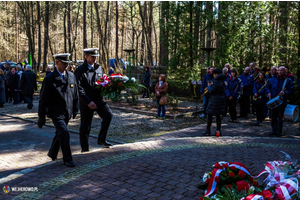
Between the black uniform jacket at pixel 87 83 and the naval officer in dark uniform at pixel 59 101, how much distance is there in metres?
0.39

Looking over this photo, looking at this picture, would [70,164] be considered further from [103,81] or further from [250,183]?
[250,183]

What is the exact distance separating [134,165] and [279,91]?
18.1 ft

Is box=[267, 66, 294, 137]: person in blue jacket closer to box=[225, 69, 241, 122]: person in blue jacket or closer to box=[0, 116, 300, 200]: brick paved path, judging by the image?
box=[0, 116, 300, 200]: brick paved path

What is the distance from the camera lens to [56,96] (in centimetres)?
584

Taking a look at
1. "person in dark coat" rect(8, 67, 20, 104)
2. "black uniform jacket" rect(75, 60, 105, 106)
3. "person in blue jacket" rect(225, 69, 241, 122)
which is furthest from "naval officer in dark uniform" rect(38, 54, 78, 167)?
"person in dark coat" rect(8, 67, 20, 104)

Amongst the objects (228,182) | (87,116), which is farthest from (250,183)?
(87,116)

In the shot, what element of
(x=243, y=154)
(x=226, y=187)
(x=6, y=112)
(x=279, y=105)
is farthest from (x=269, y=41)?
(x=226, y=187)

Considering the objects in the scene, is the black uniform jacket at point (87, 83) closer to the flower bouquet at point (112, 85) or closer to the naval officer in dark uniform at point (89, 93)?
the naval officer in dark uniform at point (89, 93)

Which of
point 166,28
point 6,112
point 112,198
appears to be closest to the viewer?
point 112,198

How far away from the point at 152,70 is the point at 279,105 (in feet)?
38.3

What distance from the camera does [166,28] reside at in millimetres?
18109

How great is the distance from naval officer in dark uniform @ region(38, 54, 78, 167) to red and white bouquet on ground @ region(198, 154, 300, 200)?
2.58 meters

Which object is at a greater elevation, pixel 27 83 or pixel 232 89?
pixel 27 83

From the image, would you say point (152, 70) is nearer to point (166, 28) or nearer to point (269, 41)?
point (166, 28)
